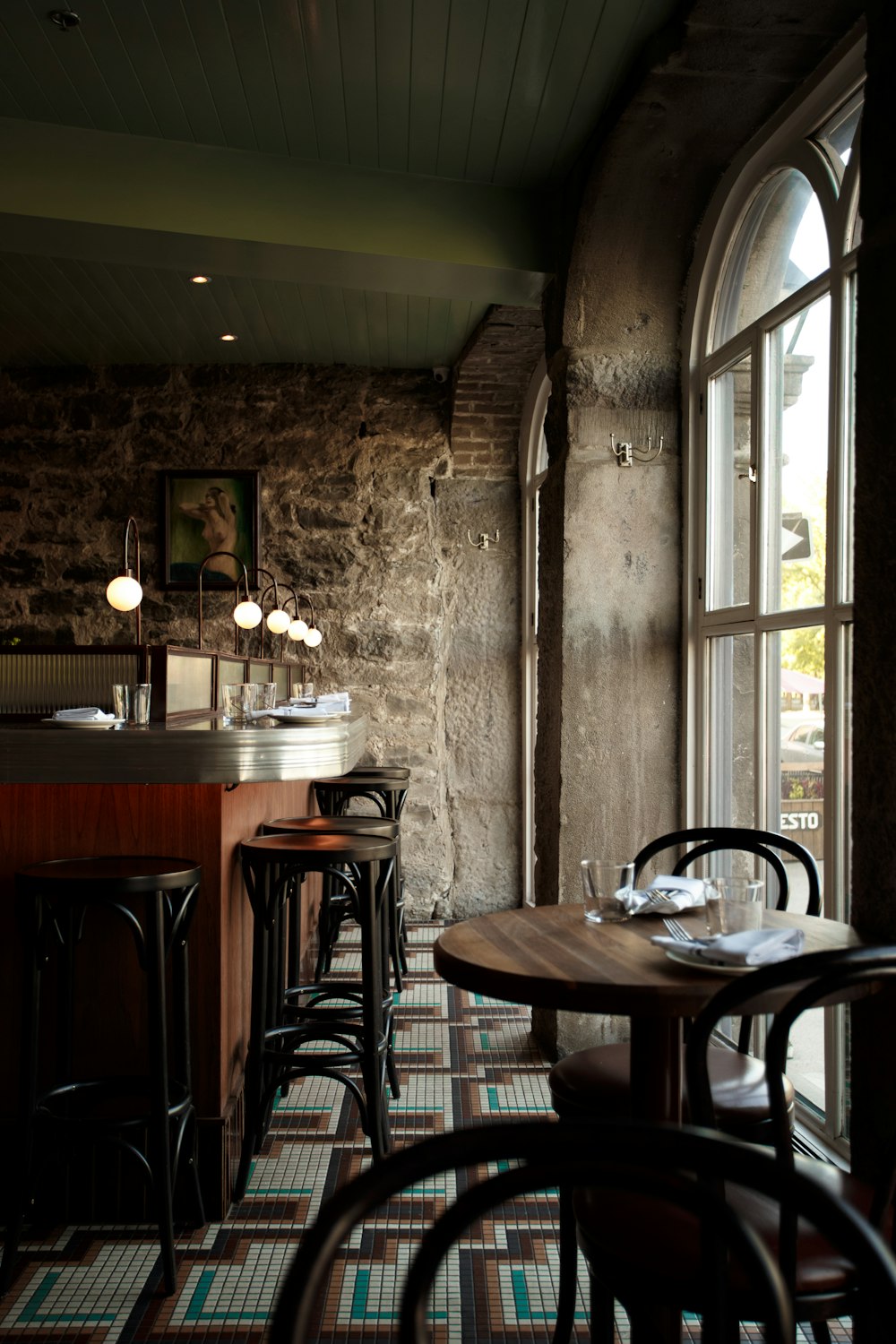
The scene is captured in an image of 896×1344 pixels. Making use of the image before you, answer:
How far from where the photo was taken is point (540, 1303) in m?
2.08

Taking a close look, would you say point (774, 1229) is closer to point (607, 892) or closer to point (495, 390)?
point (607, 892)

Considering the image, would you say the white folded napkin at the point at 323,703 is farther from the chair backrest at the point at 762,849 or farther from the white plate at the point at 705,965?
the white plate at the point at 705,965

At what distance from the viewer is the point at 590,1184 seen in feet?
2.66

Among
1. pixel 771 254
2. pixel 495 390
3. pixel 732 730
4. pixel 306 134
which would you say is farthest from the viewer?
pixel 495 390

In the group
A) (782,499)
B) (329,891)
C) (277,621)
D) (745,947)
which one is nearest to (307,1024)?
(745,947)

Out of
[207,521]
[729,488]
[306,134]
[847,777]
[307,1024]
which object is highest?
[306,134]

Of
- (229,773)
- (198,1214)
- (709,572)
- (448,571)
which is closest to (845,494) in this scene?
(709,572)

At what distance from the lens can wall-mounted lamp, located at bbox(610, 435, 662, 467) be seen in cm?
357

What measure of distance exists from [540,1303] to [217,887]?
1.18 meters

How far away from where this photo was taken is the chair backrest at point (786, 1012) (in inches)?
49.9

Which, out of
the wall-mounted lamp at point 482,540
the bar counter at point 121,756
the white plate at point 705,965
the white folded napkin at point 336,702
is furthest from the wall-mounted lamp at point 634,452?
the wall-mounted lamp at point 482,540

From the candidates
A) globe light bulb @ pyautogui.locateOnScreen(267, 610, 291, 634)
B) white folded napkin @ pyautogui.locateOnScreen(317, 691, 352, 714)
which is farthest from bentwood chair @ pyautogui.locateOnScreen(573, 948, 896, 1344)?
globe light bulb @ pyautogui.locateOnScreen(267, 610, 291, 634)

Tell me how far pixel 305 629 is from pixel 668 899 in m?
3.69

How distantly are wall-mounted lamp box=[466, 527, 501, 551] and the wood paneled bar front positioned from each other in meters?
3.54
